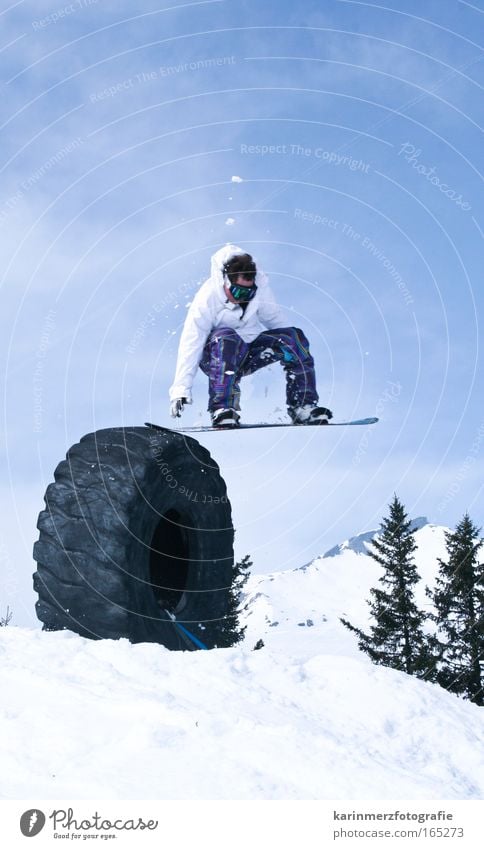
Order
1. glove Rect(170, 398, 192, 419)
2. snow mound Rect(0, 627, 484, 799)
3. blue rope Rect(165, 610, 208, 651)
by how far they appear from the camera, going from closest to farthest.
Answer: snow mound Rect(0, 627, 484, 799), glove Rect(170, 398, 192, 419), blue rope Rect(165, 610, 208, 651)

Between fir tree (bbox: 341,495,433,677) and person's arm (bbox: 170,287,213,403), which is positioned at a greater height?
person's arm (bbox: 170,287,213,403)

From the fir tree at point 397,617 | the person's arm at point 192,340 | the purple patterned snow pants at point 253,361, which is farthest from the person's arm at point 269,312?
the fir tree at point 397,617

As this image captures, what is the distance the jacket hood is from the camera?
22.8 feet

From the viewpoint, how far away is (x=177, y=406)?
6777 mm

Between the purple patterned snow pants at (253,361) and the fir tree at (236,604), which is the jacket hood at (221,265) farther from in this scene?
the fir tree at (236,604)

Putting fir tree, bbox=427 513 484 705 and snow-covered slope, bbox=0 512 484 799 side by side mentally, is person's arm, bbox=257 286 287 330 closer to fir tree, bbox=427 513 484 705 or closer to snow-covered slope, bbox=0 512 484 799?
snow-covered slope, bbox=0 512 484 799

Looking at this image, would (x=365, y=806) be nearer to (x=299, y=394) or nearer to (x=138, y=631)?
(x=138, y=631)

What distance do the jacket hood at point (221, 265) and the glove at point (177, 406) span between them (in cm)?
126

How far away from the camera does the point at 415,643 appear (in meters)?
29.1

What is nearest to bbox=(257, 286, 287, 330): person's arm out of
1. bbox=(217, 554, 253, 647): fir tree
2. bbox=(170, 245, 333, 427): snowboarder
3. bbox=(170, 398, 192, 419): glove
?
bbox=(170, 245, 333, 427): snowboarder

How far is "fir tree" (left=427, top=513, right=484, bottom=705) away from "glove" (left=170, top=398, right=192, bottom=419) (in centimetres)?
2292

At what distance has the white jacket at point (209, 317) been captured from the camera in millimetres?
6883

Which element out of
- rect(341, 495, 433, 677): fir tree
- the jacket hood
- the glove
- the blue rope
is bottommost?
rect(341, 495, 433, 677): fir tree

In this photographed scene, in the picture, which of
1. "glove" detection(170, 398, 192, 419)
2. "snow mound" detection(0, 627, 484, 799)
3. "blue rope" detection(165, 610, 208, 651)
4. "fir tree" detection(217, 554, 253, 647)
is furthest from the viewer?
"fir tree" detection(217, 554, 253, 647)
